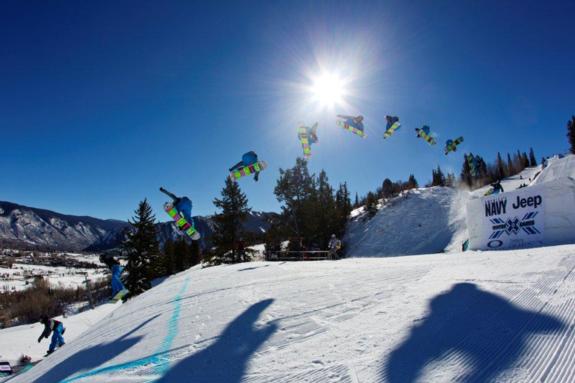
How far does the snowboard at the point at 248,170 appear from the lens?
13.9 m

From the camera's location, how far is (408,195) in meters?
46.1

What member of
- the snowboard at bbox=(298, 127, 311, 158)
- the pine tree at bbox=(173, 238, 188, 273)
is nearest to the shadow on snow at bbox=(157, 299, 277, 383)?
the snowboard at bbox=(298, 127, 311, 158)

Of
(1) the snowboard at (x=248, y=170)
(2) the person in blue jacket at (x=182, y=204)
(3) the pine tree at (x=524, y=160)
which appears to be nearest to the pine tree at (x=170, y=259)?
(2) the person in blue jacket at (x=182, y=204)

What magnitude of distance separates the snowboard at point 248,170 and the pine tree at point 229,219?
2139cm

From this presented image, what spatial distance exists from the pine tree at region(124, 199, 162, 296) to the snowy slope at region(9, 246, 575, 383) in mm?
26757

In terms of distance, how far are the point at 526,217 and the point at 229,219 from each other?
28586mm

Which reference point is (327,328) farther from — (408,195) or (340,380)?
(408,195)

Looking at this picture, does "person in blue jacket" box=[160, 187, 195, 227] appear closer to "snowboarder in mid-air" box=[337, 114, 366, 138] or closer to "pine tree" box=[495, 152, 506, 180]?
"snowboarder in mid-air" box=[337, 114, 366, 138]

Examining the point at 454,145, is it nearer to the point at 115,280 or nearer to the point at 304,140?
the point at 304,140

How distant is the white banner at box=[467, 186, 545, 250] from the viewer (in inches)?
453

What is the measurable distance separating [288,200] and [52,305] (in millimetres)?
55474

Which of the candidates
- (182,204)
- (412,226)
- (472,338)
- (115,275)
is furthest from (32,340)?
(412,226)

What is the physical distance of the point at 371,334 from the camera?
423cm

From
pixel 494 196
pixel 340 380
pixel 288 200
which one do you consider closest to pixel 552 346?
pixel 340 380
